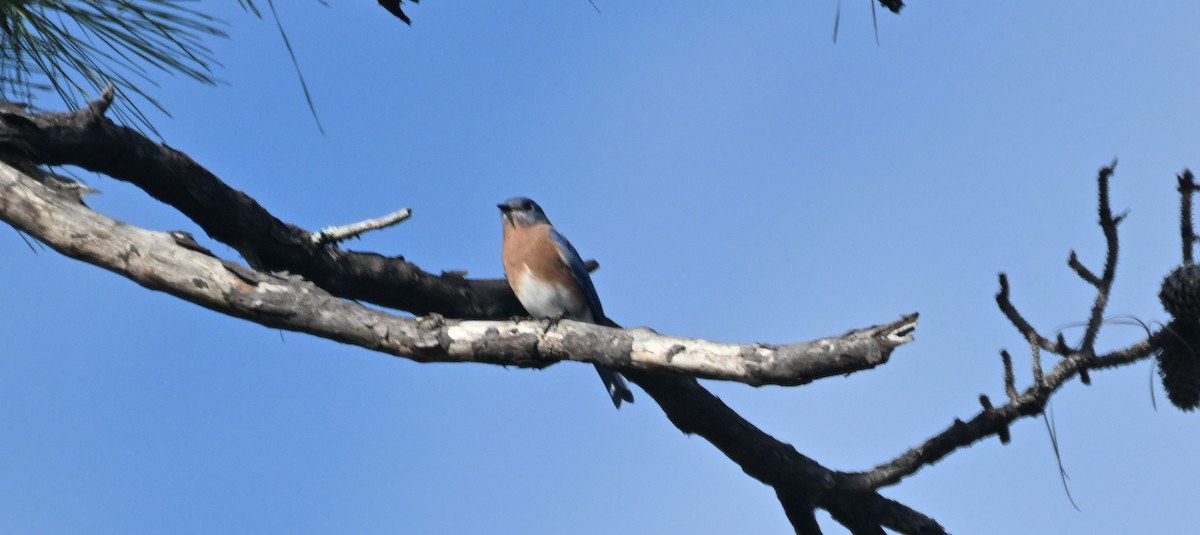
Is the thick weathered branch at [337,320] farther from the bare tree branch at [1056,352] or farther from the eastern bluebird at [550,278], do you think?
the eastern bluebird at [550,278]

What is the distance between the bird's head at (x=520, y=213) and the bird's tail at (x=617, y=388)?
4.62 ft

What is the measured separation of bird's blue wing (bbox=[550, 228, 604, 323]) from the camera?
256 inches

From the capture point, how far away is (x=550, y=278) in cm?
628

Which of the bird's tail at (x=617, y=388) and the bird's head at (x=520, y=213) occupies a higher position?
the bird's head at (x=520, y=213)

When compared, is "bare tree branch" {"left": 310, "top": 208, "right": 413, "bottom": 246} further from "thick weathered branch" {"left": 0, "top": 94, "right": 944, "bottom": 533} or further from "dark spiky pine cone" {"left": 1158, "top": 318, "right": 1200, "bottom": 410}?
"dark spiky pine cone" {"left": 1158, "top": 318, "right": 1200, "bottom": 410}

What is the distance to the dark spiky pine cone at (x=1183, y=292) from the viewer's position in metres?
Answer: 3.78

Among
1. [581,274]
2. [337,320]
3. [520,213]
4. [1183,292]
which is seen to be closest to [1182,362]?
[1183,292]

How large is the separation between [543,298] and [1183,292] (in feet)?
10.9

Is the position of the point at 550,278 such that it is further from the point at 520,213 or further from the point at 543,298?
the point at 520,213

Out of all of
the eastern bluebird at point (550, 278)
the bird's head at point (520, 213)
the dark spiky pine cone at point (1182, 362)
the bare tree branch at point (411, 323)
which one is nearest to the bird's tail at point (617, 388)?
the eastern bluebird at point (550, 278)

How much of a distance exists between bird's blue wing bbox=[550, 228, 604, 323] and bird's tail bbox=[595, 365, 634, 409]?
0.73 meters

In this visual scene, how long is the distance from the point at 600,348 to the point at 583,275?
2.64m

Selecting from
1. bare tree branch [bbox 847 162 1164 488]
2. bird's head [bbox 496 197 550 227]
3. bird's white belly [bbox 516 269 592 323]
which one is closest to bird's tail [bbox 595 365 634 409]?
bird's white belly [bbox 516 269 592 323]

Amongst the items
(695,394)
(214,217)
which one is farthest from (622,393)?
(214,217)
